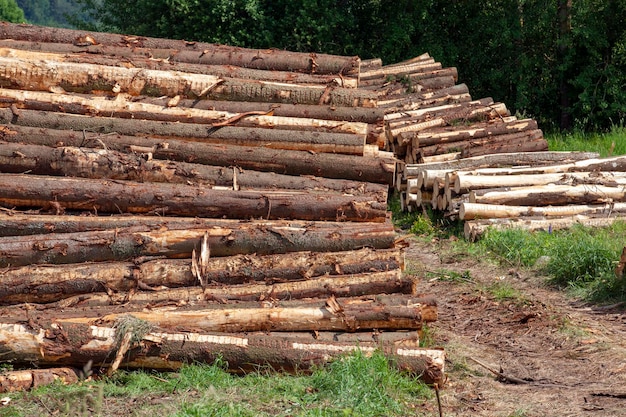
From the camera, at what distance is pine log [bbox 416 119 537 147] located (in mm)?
13914

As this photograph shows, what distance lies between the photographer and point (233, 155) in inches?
324

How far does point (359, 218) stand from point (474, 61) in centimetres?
1310

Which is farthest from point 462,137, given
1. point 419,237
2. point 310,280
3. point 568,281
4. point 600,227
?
point 310,280

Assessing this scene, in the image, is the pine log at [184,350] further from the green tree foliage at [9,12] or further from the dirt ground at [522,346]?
the green tree foliage at [9,12]

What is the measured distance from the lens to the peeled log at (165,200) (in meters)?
7.54

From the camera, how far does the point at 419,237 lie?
12109 millimetres

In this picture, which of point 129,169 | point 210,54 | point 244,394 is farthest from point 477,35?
point 244,394

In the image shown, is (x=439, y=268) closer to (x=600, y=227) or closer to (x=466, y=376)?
(x=600, y=227)

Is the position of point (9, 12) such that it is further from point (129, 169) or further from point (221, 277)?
point (221, 277)

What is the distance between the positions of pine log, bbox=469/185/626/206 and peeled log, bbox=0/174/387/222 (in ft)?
13.1

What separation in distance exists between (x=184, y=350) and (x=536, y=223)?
605cm

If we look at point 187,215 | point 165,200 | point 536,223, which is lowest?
point 536,223

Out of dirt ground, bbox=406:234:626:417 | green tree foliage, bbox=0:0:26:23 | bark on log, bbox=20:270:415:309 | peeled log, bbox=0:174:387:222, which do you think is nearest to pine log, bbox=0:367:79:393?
bark on log, bbox=20:270:415:309

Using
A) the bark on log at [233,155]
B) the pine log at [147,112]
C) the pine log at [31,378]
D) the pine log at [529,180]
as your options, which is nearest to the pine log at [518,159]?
the pine log at [529,180]
